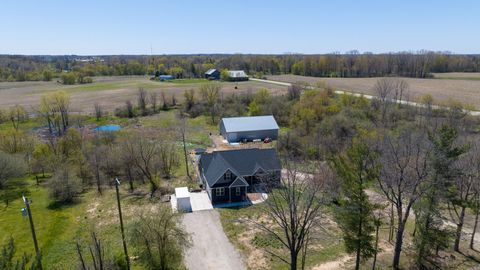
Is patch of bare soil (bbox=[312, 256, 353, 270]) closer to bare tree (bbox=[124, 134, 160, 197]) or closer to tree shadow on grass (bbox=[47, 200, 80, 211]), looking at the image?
bare tree (bbox=[124, 134, 160, 197])

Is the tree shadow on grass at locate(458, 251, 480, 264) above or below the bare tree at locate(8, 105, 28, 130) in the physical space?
below

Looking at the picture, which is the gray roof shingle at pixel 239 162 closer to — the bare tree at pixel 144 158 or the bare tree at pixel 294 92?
the bare tree at pixel 144 158

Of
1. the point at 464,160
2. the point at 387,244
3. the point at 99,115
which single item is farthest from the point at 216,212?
the point at 99,115

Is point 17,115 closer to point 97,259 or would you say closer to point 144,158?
point 144,158

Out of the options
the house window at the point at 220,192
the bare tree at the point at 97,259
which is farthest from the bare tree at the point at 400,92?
the bare tree at the point at 97,259

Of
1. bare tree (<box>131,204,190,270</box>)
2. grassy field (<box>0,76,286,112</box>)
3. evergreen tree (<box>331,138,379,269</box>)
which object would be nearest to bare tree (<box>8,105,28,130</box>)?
grassy field (<box>0,76,286,112</box>)

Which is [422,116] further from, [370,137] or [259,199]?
[259,199]
